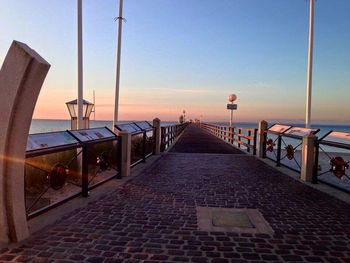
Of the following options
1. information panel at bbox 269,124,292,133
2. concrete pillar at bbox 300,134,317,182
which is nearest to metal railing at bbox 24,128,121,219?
concrete pillar at bbox 300,134,317,182

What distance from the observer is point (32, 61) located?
3740mm

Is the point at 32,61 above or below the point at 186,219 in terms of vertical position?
above

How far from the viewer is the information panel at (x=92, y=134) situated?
6303 mm

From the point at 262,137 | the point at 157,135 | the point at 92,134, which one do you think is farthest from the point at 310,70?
the point at 92,134

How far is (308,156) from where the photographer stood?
8.33 meters

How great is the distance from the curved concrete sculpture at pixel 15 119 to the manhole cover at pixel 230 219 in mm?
2773

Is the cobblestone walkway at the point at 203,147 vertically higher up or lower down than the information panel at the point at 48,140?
lower down

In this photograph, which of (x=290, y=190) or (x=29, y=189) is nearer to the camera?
(x=290, y=190)

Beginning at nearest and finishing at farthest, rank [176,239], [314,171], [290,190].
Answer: [176,239] → [290,190] → [314,171]

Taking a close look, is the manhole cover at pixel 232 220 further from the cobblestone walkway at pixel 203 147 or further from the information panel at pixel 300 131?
the cobblestone walkway at pixel 203 147

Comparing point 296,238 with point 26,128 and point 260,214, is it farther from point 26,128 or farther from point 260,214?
point 26,128

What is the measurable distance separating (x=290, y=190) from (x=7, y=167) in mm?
5832

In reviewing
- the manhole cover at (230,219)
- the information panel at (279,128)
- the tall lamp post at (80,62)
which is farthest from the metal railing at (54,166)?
the information panel at (279,128)

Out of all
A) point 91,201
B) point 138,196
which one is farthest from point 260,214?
point 91,201
